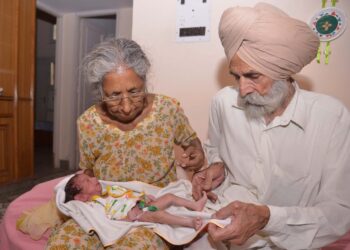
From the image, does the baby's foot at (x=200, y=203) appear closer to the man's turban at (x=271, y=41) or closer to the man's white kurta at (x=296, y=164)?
the man's white kurta at (x=296, y=164)

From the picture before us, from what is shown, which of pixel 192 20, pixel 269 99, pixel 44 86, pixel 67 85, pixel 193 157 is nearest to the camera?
pixel 269 99

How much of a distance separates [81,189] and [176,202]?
1.68 feet

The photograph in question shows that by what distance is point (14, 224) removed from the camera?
1607 mm

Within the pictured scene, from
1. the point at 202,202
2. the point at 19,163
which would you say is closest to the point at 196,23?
the point at 202,202

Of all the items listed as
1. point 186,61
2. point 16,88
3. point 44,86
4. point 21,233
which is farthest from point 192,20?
point 44,86

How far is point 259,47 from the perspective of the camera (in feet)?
3.90

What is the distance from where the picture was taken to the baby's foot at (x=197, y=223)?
120cm

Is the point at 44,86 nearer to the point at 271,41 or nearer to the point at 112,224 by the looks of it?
the point at 112,224

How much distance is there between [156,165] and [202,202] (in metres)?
0.38

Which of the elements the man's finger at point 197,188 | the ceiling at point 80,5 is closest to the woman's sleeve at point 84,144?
the man's finger at point 197,188

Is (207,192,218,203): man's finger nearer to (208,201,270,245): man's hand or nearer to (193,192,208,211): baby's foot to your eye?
(193,192,208,211): baby's foot

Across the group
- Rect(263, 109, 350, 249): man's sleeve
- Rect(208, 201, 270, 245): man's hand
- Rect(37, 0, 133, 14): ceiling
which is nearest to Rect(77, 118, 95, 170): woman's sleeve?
Rect(208, 201, 270, 245): man's hand

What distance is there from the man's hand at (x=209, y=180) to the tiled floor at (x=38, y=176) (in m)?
2.35

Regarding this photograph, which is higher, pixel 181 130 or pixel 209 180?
pixel 181 130
